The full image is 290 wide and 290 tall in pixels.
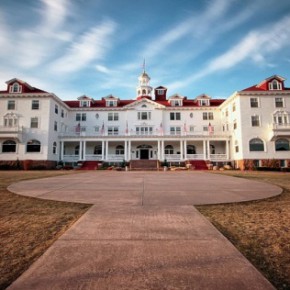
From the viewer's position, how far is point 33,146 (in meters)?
33.7

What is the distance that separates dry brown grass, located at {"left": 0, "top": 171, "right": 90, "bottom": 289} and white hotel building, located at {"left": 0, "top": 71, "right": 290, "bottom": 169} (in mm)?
28485

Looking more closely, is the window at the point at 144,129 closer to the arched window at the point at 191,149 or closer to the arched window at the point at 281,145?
the arched window at the point at 191,149

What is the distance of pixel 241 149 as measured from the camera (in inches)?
1291

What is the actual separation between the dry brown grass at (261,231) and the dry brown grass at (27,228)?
126 inches

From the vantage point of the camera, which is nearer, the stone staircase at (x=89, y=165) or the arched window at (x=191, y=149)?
the stone staircase at (x=89, y=165)

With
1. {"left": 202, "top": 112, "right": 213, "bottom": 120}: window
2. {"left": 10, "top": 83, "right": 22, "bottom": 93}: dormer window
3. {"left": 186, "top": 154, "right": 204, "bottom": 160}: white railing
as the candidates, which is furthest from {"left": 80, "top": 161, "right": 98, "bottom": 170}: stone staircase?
{"left": 202, "top": 112, "right": 213, "bottom": 120}: window

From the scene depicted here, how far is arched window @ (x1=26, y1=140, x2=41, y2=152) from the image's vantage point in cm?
3362

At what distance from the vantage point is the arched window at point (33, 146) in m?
33.6

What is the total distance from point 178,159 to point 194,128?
8.59 m

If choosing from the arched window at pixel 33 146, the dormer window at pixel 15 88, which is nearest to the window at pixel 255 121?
the arched window at pixel 33 146

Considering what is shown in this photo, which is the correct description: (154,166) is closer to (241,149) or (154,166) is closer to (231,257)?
(241,149)

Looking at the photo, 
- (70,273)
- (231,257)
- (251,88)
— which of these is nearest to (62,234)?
(70,273)

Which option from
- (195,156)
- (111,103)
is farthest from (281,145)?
(111,103)

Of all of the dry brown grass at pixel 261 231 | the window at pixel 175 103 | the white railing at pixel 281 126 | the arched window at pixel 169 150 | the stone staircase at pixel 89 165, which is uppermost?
the window at pixel 175 103
